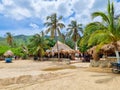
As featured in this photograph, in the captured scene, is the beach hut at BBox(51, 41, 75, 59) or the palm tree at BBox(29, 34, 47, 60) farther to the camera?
the palm tree at BBox(29, 34, 47, 60)

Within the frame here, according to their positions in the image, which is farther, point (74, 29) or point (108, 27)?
point (74, 29)

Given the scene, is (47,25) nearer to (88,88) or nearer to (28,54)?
(28,54)

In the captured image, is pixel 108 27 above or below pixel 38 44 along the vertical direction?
below

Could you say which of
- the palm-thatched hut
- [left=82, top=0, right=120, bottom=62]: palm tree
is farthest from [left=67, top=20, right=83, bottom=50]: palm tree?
[left=82, top=0, right=120, bottom=62]: palm tree

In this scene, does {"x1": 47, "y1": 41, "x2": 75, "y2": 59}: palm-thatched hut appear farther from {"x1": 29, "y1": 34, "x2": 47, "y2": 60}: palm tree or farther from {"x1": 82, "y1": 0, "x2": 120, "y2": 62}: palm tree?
{"x1": 82, "y1": 0, "x2": 120, "y2": 62}: palm tree

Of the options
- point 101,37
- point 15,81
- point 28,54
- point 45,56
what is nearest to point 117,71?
point 101,37

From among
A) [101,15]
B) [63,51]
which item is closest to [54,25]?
[63,51]

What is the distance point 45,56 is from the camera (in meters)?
53.8

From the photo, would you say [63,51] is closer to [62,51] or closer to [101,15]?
[62,51]

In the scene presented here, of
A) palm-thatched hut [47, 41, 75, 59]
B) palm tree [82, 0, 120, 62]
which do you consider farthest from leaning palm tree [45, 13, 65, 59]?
palm tree [82, 0, 120, 62]

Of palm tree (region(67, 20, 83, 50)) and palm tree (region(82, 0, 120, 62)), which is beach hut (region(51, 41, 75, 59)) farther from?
palm tree (region(82, 0, 120, 62))

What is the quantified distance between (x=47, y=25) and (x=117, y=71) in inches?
1213

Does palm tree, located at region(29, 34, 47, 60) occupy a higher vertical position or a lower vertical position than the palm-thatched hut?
higher

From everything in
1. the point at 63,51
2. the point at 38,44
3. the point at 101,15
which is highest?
the point at 38,44
